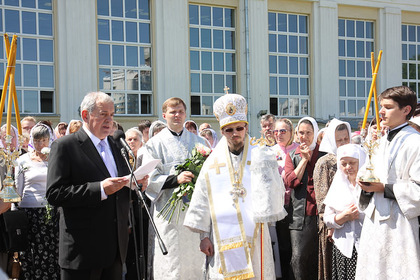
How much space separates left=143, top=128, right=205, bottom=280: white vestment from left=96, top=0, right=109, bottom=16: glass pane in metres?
12.2

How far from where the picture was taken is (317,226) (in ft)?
18.3

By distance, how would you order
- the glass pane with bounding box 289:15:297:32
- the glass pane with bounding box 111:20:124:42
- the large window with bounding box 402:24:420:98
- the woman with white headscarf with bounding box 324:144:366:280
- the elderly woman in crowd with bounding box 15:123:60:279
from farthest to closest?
the large window with bounding box 402:24:420:98 → the glass pane with bounding box 289:15:297:32 → the glass pane with bounding box 111:20:124:42 → the elderly woman in crowd with bounding box 15:123:60:279 → the woman with white headscarf with bounding box 324:144:366:280

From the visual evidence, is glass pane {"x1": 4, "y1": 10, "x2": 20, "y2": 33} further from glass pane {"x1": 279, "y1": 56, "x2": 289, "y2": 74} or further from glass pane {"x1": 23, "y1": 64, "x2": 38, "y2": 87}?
glass pane {"x1": 279, "y1": 56, "x2": 289, "y2": 74}

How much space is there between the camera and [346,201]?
484cm

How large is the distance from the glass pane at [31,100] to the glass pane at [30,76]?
0.83 ft

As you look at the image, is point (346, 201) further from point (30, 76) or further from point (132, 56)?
point (132, 56)

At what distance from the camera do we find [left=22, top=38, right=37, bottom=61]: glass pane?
15.6m

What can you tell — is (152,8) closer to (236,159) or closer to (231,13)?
(231,13)

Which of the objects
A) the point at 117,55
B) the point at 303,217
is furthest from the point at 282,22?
the point at 303,217

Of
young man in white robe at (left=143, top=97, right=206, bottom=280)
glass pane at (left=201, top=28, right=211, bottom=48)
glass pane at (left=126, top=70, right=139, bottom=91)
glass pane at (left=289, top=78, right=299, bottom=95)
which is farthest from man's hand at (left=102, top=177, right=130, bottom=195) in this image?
glass pane at (left=289, top=78, right=299, bottom=95)

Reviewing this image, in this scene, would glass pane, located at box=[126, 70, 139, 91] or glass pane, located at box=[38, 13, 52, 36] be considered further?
glass pane, located at box=[126, 70, 139, 91]

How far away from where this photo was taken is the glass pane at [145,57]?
56.6ft

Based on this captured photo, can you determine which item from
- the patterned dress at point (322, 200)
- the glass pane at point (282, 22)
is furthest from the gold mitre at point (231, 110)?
the glass pane at point (282, 22)

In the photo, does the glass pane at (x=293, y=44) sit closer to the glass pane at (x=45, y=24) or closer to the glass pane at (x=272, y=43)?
the glass pane at (x=272, y=43)
